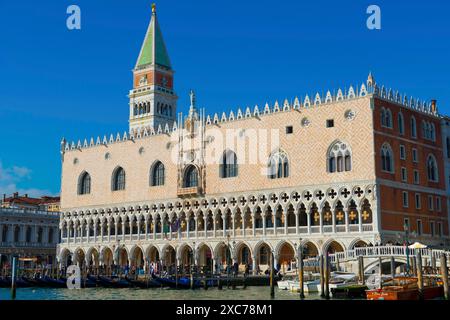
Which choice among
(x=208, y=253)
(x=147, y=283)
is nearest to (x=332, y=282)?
(x=147, y=283)

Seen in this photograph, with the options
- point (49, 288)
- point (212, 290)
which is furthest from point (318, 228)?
point (49, 288)

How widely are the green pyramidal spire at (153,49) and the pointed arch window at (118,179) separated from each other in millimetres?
14227

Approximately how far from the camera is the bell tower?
56312 mm

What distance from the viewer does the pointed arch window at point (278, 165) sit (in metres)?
35.6

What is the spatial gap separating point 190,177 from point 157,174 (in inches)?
115

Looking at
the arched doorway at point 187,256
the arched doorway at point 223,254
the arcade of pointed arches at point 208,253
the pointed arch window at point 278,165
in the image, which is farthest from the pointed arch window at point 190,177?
the pointed arch window at point 278,165

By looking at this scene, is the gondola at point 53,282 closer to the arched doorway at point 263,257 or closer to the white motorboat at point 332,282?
the arched doorway at point 263,257

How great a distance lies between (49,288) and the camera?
3291 centimetres

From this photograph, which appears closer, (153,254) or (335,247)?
(335,247)

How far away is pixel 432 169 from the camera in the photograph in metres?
36.9

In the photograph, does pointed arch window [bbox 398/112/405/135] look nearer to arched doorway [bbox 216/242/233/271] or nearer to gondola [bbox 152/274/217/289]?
arched doorway [bbox 216/242/233/271]

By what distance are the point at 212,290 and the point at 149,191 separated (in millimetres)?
15071

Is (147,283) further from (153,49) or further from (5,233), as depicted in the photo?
(153,49)
